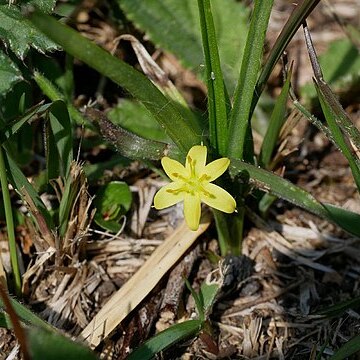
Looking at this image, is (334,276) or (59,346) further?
(334,276)

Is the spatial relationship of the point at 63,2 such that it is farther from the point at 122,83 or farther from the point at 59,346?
the point at 59,346

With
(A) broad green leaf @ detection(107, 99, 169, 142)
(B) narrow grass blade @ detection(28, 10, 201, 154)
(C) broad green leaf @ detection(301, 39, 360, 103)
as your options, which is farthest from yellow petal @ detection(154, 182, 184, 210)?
(C) broad green leaf @ detection(301, 39, 360, 103)

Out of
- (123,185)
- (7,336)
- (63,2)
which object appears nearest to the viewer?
(7,336)

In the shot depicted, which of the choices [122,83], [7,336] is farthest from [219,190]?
[7,336]

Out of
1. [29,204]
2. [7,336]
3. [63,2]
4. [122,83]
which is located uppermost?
[122,83]

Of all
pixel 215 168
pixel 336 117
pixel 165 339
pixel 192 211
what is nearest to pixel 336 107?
pixel 336 117

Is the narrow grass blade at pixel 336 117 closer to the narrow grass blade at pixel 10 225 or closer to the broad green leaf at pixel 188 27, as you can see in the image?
the broad green leaf at pixel 188 27

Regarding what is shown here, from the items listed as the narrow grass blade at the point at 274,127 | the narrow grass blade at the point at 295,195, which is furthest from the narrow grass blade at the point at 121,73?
the narrow grass blade at the point at 274,127
